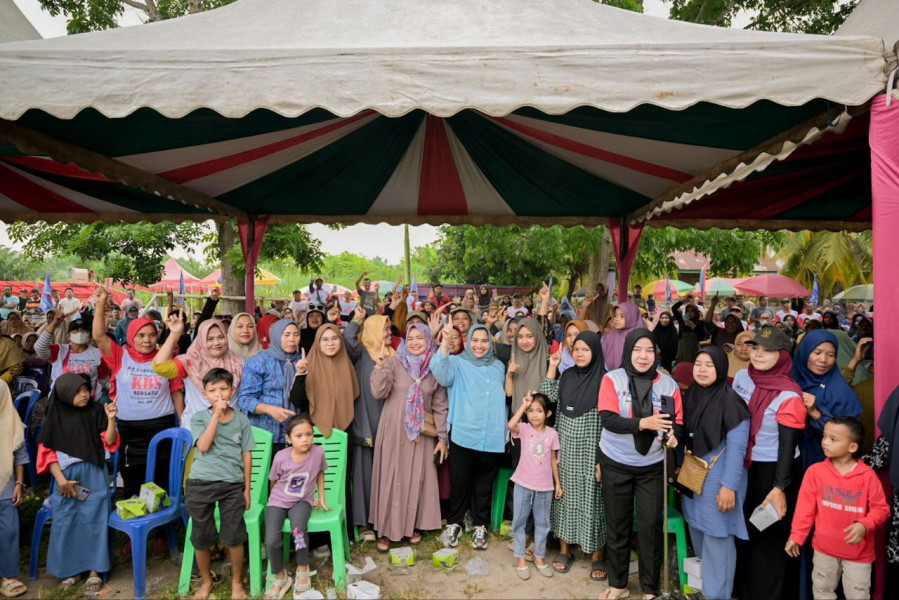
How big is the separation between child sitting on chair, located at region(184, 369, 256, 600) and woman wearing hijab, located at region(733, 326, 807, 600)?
294 cm

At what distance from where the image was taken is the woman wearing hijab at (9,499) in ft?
9.87

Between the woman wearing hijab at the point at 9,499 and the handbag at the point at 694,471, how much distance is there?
3925mm

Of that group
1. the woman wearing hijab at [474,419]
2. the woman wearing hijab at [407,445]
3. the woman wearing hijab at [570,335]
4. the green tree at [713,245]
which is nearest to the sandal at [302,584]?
the woman wearing hijab at [407,445]

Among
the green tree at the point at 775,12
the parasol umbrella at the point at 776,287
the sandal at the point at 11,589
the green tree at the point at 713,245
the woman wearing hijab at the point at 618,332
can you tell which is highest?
the green tree at the point at 775,12

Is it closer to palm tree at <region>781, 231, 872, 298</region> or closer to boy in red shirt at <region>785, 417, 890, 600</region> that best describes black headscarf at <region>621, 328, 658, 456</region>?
boy in red shirt at <region>785, 417, 890, 600</region>

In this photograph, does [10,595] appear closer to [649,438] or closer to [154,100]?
[154,100]

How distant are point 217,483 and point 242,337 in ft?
4.27

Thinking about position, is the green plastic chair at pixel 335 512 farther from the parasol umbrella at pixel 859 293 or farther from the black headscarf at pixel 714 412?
the parasol umbrella at pixel 859 293

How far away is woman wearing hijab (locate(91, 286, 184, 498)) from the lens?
357 cm

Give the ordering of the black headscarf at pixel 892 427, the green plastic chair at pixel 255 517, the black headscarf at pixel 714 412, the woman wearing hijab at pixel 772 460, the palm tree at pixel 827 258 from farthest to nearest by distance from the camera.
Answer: the palm tree at pixel 827 258, the green plastic chair at pixel 255 517, the black headscarf at pixel 714 412, the woman wearing hijab at pixel 772 460, the black headscarf at pixel 892 427

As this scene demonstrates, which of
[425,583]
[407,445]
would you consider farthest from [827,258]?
[425,583]

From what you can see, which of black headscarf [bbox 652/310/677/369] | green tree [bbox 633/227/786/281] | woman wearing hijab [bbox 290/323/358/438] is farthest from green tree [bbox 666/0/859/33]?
woman wearing hijab [bbox 290/323/358/438]

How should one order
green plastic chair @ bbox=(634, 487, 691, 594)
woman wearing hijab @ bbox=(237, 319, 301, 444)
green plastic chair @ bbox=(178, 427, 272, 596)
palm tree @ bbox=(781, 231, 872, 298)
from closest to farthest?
1. green plastic chair @ bbox=(178, 427, 272, 596)
2. green plastic chair @ bbox=(634, 487, 691, 594)
3. woman wearing hijab @ bbox=(237, 319, 301, 444)
4. palm tree @ bbox=(781, 231, 872, 298)

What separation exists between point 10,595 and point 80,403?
118cm
